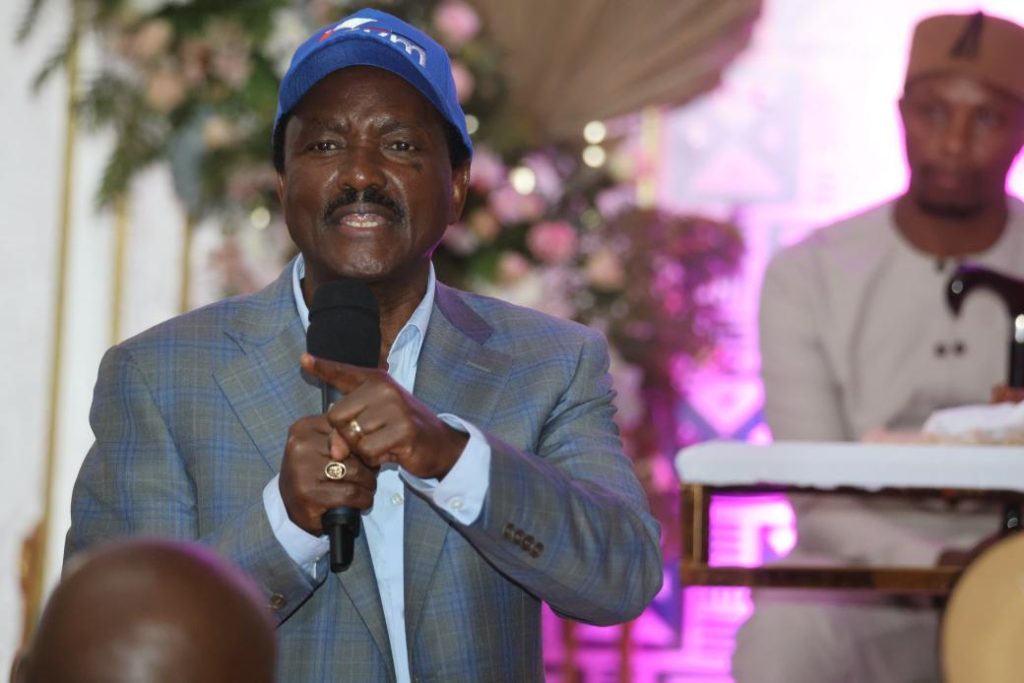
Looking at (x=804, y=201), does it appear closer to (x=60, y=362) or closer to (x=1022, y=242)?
(x=1022, y=242)

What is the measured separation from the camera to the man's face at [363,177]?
2.24 meters

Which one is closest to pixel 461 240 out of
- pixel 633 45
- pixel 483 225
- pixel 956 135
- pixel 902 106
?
pixel 483 225

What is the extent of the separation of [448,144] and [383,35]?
237 millimetres

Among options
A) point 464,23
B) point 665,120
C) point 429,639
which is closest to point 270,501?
point 429,639

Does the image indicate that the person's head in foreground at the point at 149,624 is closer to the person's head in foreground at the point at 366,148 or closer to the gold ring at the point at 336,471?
the gold ring at the point at 336,471

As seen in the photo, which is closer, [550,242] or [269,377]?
[269,377]

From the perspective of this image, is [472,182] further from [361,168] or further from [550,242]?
[361,168]

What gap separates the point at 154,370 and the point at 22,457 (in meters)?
3.80

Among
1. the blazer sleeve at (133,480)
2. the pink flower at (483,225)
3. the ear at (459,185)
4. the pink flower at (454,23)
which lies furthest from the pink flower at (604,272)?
the blazer sleeve at (133,480)

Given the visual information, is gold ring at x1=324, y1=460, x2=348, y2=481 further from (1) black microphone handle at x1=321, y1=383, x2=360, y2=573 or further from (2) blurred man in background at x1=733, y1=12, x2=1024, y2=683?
(2) blurred man in background at x1=733, y1=12, x2=1024, y2=683

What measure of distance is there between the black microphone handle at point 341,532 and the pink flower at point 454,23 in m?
3.47

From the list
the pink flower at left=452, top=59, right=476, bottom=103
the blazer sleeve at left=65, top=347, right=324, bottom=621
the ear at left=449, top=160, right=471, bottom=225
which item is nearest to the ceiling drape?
the pink flower at left=452, top=59, right=476, bottom=103

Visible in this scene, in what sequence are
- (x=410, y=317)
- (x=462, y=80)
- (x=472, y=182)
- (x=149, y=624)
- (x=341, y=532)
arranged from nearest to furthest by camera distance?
(x=149, y=624) < (x=341, y=532) < (x=410, y=317) < (x=462, y=80) < (x=472, y=182)

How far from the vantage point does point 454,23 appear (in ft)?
16.8
